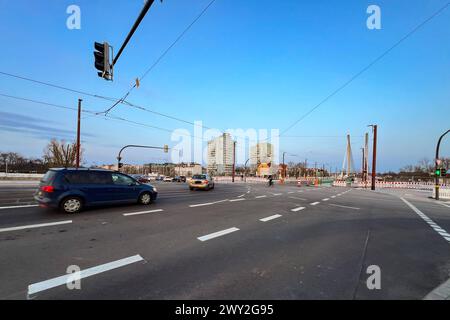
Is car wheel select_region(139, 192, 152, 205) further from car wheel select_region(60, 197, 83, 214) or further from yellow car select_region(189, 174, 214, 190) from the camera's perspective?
yellow car select_region(189, 174, 214, 190)

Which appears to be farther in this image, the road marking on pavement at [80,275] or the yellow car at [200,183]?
the yellow car at [200,183]

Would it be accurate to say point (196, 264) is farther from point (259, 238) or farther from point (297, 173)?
point (297, 173)

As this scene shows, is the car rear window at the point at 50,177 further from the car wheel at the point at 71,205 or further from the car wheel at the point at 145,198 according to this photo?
the car wheel at the point at 145,198

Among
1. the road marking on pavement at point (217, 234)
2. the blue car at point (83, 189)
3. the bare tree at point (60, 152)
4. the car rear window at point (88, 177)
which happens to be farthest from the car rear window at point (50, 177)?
the bare tree at point (60, 152)

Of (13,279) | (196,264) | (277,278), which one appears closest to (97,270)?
(13,279)

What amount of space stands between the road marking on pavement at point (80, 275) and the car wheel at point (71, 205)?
5.44 metres

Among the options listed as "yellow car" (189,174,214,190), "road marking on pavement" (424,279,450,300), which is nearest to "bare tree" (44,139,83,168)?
"yellow car" (189,174,214,190)

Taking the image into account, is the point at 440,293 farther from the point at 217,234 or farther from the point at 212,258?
the point at 217,234

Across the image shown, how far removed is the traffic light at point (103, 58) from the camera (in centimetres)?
755

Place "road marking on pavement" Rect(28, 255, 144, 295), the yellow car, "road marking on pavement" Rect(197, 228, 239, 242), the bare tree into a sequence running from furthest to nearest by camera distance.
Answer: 1. the bare tree
2. the yellow car
3. "road marking on pavement" Rect(197, 228, 239, 242)
4. "road marking on pavement" Rect(28, 255, 144, 295)

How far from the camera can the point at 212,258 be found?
14.0 ft

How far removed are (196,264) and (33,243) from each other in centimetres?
378

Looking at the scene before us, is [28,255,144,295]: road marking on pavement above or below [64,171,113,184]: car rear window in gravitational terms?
below

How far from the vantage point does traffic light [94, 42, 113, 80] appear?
7551mm
